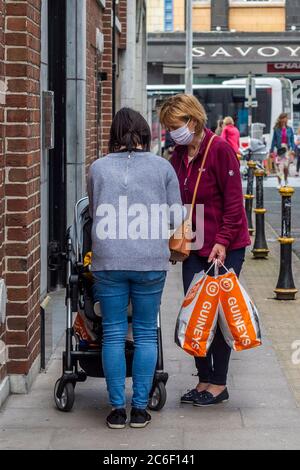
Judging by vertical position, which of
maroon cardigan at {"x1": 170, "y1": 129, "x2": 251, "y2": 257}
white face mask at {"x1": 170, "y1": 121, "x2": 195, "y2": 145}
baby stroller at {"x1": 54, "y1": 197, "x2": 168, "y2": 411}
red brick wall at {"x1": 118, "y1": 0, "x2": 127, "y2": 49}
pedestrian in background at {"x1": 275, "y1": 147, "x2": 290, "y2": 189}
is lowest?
pedestrian in background at {"x1": 275, "y1": 147, "x2": 290, "y2": 189}

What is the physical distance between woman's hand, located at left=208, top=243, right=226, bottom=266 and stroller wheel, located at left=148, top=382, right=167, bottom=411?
0.81 m

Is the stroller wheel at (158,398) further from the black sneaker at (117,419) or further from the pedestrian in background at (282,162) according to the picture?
the pedestrian in background at (282,162)

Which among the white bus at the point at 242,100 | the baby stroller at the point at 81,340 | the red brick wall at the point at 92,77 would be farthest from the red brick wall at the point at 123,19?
the white bus at the point at 242,100

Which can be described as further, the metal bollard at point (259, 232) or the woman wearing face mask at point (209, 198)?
the metal bollard at point (259, 232)

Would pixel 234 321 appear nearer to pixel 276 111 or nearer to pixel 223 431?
pixel 223 431

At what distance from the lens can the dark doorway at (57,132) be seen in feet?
38.8

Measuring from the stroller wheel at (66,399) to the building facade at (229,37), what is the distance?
42396 mm

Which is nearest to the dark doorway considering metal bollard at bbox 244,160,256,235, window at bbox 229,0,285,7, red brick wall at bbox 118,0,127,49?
metal bollard at bbox 244,160,256,235

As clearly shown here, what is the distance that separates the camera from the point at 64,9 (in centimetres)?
1214

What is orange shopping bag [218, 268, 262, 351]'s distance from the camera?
7207 millimetres

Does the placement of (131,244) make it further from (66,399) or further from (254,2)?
(254,2)

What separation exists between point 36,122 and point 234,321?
186cm

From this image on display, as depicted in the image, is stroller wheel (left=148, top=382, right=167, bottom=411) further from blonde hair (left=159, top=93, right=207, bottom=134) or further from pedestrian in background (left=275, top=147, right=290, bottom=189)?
pedestrian in background (left=275, top=147, right=290, bottom=189)
